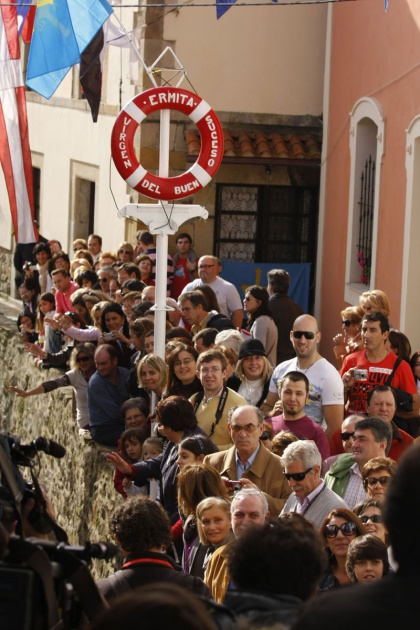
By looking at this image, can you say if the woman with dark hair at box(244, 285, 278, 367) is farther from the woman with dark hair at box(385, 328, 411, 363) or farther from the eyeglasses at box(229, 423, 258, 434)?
the eyeglasses at box(229, 423, 258, 434)

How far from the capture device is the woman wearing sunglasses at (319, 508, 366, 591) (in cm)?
576

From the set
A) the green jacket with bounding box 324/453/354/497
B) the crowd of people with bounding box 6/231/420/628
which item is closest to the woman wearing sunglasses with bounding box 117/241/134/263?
the crowd of people with bounding box 6/231/420/628

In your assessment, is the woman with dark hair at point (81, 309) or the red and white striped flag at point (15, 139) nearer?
the woman with dark hair at point (81, 309)

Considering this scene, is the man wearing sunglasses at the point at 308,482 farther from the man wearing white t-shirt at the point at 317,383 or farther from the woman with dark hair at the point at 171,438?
the man wearing white t-shirt at the point at 317,383

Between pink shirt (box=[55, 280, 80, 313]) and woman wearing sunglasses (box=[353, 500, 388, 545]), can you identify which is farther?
pink shirt (box=[55, 280, 80, 313])

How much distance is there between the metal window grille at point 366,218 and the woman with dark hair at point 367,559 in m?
9.11

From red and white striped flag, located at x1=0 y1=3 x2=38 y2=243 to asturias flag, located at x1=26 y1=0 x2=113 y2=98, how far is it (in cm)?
94

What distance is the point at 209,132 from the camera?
970 cm

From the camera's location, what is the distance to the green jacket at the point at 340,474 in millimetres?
6953

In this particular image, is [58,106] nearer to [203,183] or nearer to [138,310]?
[138,310]

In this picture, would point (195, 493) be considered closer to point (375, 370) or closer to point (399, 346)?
point (375, 370)

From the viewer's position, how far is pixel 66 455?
1207 cm

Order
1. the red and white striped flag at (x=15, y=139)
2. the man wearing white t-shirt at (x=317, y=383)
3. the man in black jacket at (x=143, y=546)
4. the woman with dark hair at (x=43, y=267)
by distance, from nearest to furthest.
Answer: the man in black jacket at (x=143, y=546), the man wearing white t-shirt at (x=317, y=383), the red and white striped flag at (x=15, y=139), the woman with dark hair at (x=43, y=267)

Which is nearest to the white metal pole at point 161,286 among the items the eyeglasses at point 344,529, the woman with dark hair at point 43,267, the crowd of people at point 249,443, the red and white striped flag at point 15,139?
the crowd of people at point 249,443
